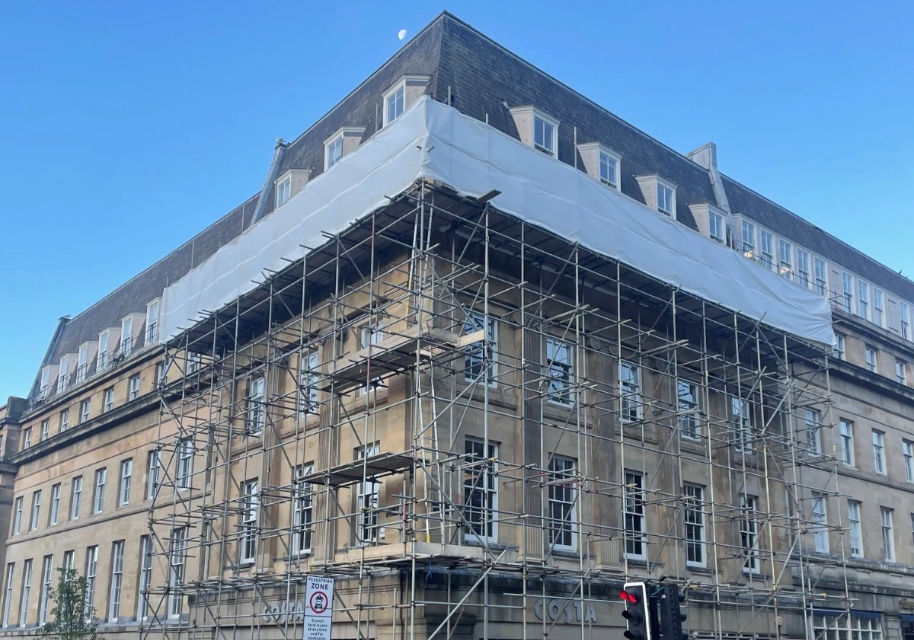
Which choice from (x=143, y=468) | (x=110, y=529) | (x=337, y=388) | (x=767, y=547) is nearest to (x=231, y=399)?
(x=337, y=388)

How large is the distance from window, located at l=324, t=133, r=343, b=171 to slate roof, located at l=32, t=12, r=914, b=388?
0.84m

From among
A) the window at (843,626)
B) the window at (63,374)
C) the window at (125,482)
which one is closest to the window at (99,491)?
the window at (125,482)

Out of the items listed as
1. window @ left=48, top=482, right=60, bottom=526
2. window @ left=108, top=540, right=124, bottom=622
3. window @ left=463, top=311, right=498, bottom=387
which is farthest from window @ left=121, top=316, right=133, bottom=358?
window @ left=463, top=311, right=498, bottom=387

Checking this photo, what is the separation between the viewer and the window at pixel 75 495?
136 ft

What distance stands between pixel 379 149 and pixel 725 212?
620 inches

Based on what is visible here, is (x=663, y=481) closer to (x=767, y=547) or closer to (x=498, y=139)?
(x=767, y=547)

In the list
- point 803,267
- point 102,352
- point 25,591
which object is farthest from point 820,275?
point 25,591

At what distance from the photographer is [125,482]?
38.6 metres

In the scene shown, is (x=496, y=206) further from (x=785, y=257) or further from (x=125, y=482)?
(x=125, y=482)

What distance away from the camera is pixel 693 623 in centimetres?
2628

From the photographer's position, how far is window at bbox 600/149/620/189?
2914 cm

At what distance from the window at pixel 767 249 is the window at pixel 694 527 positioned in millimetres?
10706

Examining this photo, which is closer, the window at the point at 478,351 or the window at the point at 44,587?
the window at the point at 478,351

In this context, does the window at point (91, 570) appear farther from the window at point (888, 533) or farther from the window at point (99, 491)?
the window at point (888, 533)
